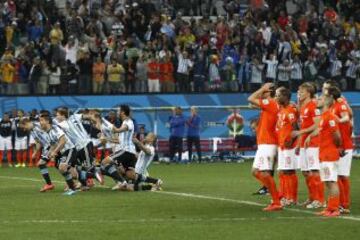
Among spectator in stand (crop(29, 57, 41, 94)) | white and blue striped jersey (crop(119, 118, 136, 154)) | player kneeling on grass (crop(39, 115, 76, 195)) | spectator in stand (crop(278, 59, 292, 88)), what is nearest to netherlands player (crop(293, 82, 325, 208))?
white and blue striped jersey (crop(119, 118, 136, 154))

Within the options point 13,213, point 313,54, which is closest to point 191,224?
point 13,213

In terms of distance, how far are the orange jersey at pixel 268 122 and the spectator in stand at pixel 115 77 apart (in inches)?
746

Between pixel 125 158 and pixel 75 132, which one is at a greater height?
pixel 75 132

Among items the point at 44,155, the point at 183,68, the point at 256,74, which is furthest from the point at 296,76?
the point at 44,155

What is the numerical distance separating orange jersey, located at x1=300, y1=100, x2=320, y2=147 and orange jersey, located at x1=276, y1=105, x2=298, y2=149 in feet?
0.50

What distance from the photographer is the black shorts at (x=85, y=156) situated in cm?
2519

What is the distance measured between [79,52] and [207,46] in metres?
5.04

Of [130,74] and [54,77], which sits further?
[130,74]

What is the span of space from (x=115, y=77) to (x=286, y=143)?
19.6 m

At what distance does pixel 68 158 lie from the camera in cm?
2441

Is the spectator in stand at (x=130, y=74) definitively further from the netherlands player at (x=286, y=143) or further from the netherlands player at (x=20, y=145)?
the netherlands player at (x=286, y=143)

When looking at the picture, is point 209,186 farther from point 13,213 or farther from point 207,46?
point 207,46

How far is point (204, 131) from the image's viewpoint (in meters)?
40.9

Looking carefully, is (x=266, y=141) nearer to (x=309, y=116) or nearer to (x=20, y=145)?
(x=309, y=116)
